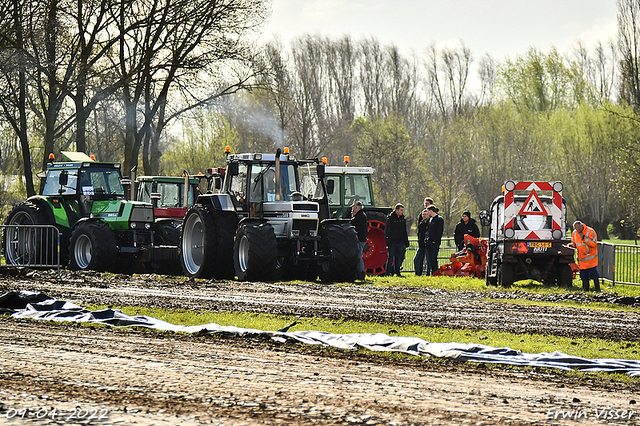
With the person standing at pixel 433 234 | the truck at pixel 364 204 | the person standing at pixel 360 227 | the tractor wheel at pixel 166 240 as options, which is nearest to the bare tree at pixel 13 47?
the tractor wheel at pixel 166 240

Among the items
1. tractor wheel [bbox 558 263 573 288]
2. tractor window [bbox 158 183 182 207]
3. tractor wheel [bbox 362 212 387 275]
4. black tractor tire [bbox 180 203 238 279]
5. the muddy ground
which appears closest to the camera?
the muddy ground

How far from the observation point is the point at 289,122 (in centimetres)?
4531

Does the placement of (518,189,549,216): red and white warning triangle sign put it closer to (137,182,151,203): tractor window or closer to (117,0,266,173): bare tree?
(137,182,151,203): tractor window

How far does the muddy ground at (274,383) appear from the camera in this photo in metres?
5.30

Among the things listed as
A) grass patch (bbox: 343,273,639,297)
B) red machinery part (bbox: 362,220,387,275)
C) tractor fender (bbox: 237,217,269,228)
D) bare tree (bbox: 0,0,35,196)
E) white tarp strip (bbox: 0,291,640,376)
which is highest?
bare tree (bbox: 0,0,35,196)

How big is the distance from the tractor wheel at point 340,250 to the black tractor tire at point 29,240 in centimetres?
742

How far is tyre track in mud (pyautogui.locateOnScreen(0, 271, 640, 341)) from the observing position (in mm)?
10625

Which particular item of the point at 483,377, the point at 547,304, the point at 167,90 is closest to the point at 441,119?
the point at 167,90

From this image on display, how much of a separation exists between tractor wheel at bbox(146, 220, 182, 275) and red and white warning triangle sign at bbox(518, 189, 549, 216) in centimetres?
853

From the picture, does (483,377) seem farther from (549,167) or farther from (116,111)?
(549,167)

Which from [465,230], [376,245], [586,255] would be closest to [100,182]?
[376,245]

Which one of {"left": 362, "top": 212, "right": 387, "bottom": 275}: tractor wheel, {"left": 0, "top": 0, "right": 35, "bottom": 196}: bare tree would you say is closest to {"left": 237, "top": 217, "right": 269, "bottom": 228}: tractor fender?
{"left": 362, "top": 212, "right": 387, "bottom": 275}: tractor wheel

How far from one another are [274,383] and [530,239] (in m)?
11.5

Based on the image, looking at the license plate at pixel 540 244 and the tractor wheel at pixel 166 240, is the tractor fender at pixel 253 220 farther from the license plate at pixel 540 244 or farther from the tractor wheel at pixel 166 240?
the license plate at pixel 540 244
